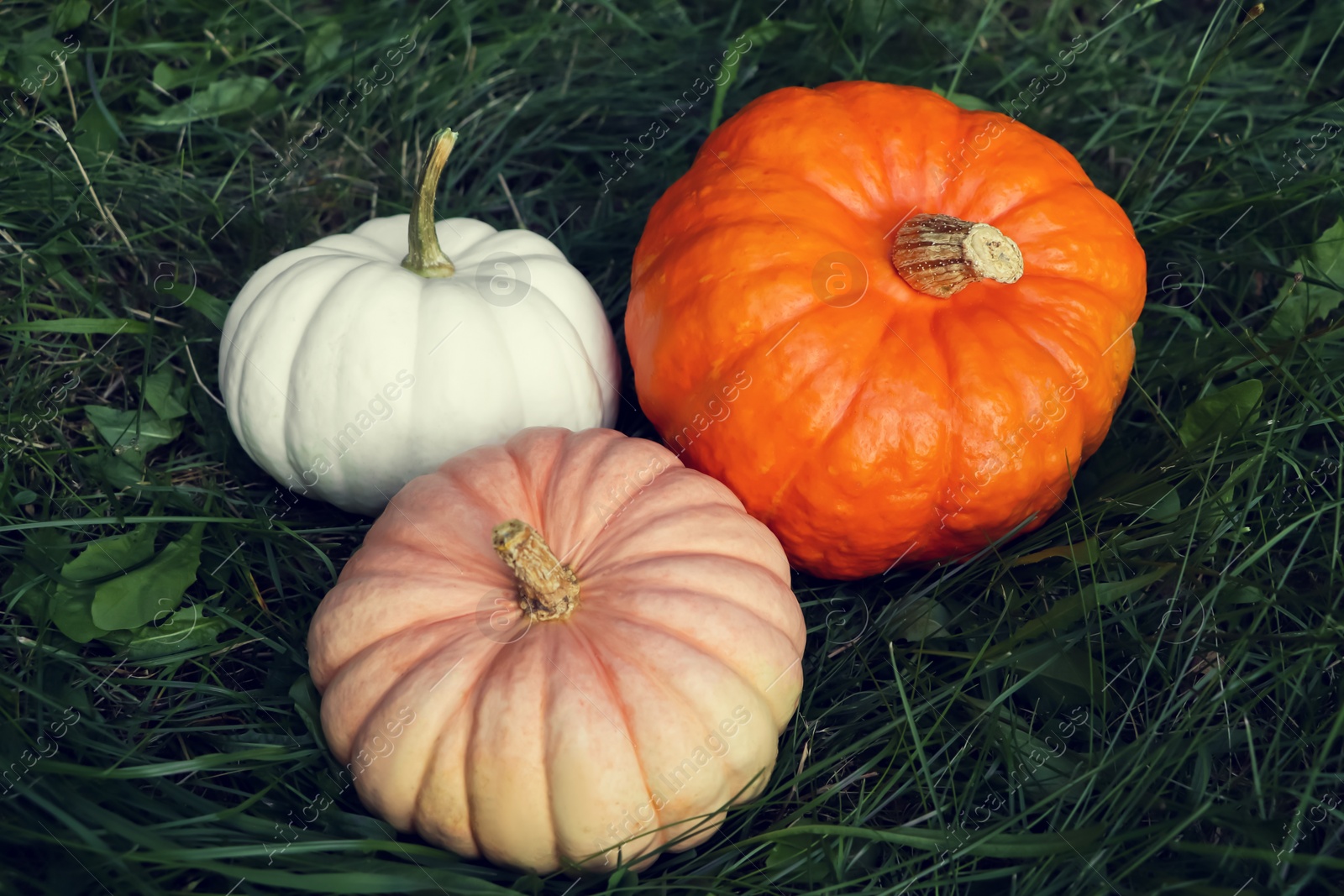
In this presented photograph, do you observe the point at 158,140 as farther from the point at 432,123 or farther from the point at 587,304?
the point at 587,304

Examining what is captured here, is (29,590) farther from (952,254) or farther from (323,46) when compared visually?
(952,254)

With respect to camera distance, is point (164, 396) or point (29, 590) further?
point (164, 396)

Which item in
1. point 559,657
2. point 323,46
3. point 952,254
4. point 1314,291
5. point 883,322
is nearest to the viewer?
point 559,657

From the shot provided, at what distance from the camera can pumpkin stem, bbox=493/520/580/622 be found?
6.34ft

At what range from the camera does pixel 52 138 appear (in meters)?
3.11

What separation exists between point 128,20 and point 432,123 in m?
1.09

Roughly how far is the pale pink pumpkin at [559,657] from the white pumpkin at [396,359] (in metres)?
0.21

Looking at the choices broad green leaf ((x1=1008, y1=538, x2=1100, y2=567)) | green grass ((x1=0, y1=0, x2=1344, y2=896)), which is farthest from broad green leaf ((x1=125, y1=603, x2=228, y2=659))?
broad green leaf ((x1=1008, y1=538, x2=1100, y2=567))

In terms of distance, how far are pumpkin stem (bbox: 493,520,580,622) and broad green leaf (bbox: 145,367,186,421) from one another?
144 centimetres

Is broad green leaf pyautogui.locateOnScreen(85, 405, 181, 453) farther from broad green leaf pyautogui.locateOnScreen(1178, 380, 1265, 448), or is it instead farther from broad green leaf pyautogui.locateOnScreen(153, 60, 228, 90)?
broad green leaf pyautogui.locateOnScreen(1178, 380, 1265, 448)

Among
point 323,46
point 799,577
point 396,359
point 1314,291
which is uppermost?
point 323,46

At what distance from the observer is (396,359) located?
242cm

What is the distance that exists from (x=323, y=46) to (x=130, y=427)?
1.62m

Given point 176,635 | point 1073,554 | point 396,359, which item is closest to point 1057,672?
point 1073,554
